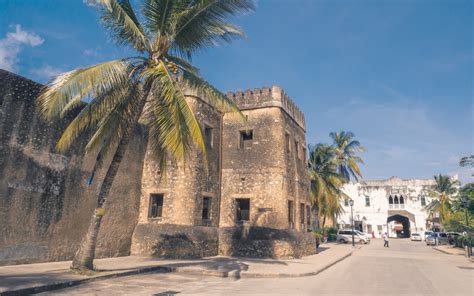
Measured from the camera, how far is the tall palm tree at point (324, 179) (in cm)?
2909

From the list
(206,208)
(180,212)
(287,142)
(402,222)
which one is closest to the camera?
(180,212)

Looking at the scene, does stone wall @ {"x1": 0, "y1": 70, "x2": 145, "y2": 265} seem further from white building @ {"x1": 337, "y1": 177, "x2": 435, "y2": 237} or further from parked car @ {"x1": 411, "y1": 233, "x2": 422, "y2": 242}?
white building @ {"x1": 337, "y1": 177, "x2": 435, "y2": 237}

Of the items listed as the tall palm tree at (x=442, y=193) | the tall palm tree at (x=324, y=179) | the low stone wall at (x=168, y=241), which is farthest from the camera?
the tall palm tree at (x=442, y=193)

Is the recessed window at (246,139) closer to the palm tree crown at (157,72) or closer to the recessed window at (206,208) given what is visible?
the recessed window at (206,208)

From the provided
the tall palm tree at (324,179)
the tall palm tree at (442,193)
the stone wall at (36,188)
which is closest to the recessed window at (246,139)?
the stone wall at (36,188)

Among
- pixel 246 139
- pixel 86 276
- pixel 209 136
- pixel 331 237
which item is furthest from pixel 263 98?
pixel 331 237

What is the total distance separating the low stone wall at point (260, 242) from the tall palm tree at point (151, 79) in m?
8.56

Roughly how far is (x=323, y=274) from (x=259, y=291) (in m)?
4.76

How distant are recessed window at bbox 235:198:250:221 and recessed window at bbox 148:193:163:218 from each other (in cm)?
401

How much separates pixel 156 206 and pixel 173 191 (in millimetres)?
1220

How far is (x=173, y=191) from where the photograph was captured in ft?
51.2

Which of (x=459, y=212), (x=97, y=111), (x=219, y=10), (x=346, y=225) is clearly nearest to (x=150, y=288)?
(x=97, y=111)

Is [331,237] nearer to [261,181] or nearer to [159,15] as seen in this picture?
[261,181]

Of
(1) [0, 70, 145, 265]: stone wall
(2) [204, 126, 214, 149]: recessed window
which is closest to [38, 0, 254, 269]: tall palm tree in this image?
(1) [0, 70, 145, 265]: stone wall
